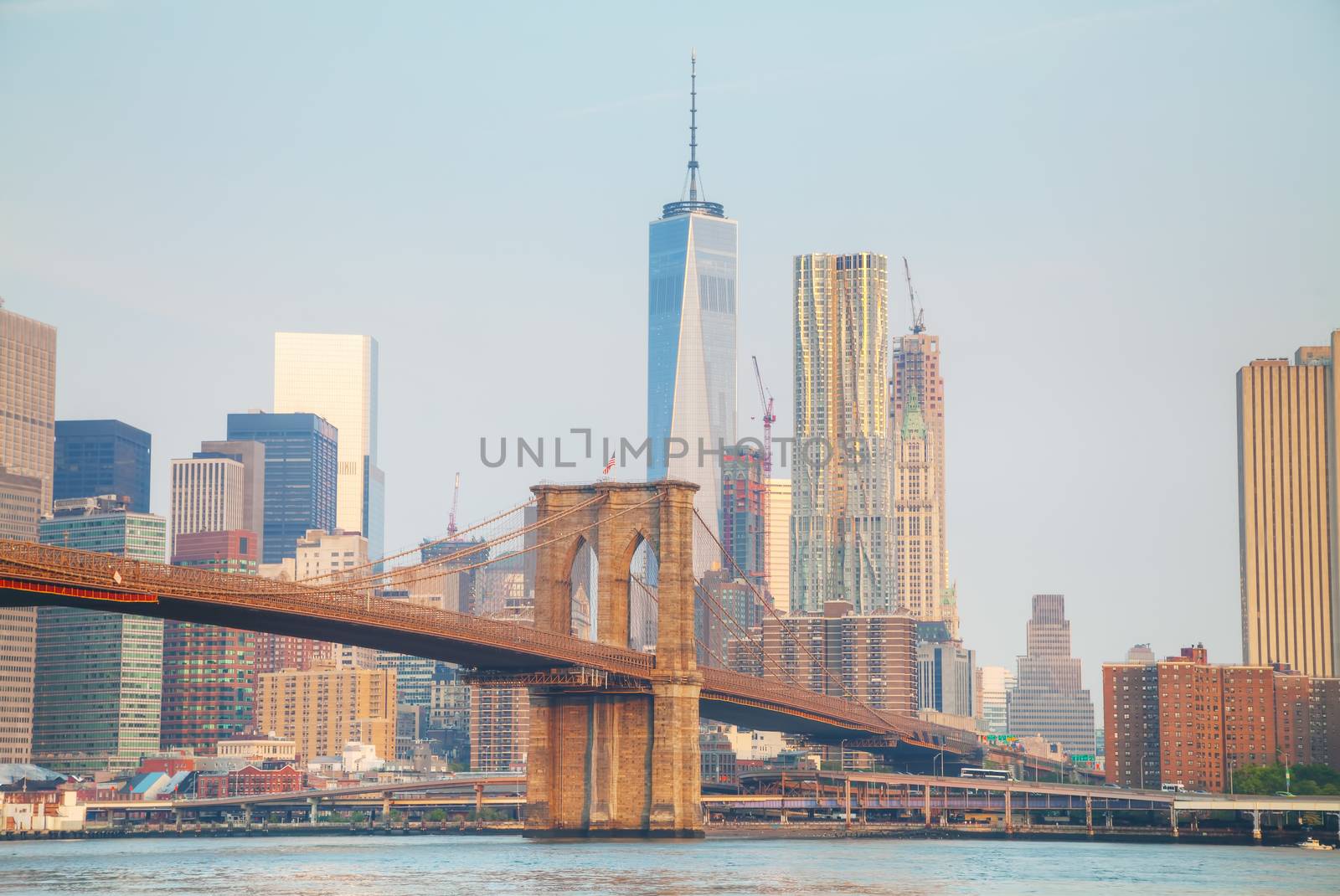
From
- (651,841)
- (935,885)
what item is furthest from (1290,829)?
(935,885)

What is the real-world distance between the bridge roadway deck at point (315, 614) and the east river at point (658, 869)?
858cm

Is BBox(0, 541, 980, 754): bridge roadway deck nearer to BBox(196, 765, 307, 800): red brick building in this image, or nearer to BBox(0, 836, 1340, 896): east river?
BBox(0, 836, 1340, 896): east river

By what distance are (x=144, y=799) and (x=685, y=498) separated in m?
92.6

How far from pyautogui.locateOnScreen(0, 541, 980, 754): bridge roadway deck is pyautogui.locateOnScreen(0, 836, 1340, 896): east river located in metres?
8.58

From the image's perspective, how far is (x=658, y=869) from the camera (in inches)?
3413

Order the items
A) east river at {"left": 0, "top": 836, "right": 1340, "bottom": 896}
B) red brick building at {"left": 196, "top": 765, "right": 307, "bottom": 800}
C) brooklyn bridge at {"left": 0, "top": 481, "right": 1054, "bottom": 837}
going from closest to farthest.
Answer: east river at {"left": 0, "top": 836, "right": 1340, "bottom": 896}
brooklyn bridge at {"left": 0, "top": 481, "right": 1054, "bottom": 837}
red brick building at {"left": 196, "top": 765, "right": 307, "bottom": 800}

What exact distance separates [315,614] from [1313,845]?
211ft

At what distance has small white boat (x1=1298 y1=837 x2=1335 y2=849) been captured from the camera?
123938 millimetres

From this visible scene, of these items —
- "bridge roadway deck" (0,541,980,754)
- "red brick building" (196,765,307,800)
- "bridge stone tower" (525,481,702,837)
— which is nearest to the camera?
"bridge roadway deck" (0,541,980,754)

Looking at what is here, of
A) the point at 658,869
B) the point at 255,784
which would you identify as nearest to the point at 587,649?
the point at 658,869

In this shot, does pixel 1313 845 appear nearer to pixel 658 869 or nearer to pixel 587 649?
pixel 587 649

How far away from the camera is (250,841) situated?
135000 mm

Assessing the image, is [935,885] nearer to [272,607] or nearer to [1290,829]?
[272,607]

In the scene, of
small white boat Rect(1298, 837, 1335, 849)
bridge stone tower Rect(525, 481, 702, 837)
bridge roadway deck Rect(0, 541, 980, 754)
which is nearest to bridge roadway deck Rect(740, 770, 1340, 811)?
small white boat Rect(1298, 837, 1335, 849)
